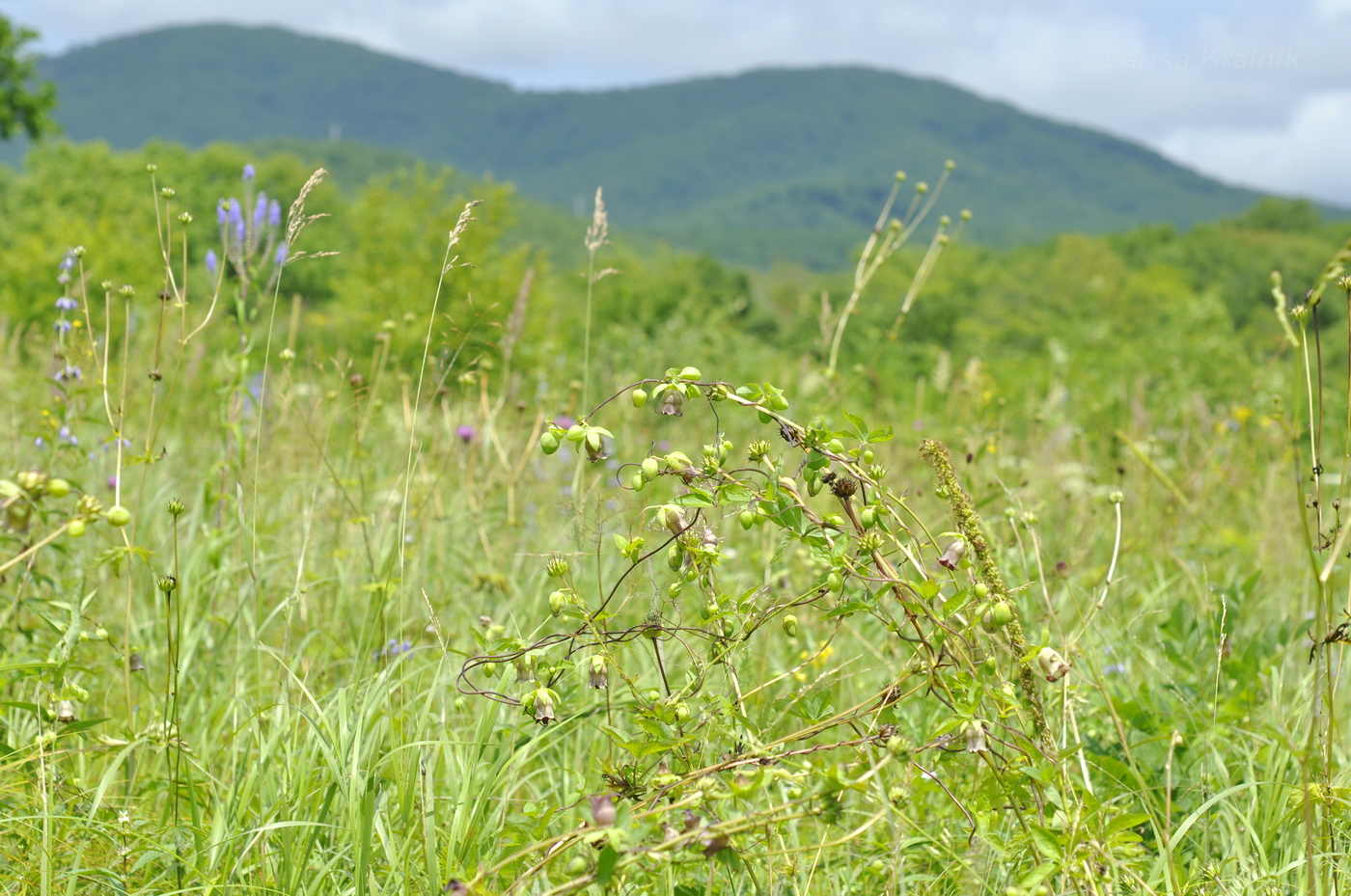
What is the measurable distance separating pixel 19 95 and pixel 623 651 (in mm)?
31552

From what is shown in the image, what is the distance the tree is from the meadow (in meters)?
27.3

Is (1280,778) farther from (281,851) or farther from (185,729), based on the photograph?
(185,729)

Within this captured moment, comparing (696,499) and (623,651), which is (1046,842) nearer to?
(696,499)

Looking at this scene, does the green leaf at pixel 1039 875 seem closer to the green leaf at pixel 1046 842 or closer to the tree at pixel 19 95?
the green leaf at pixel 1046 842

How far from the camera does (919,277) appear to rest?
2629mm

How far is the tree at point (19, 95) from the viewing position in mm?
25438

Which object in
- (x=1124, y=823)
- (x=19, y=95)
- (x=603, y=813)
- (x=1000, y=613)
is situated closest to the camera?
(x=603, y=813)

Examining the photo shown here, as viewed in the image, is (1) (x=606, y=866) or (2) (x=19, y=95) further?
(2) (x=19, y=95)

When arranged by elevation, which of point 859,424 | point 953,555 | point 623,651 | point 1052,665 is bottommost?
point 623,651

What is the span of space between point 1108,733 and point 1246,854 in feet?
1.26

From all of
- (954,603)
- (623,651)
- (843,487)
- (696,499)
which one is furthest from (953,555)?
(623,651)

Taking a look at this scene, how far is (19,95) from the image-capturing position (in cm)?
2605

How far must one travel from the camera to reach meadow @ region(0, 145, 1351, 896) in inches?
48.2

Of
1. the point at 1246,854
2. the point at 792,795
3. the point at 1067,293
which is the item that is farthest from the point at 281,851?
the point at 1067,293
